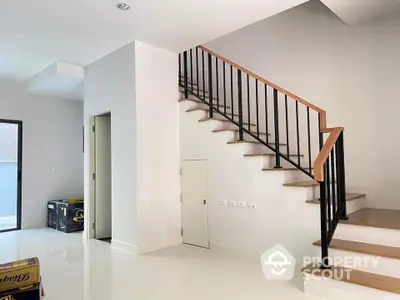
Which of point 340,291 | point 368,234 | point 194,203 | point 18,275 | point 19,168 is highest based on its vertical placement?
point 19,168

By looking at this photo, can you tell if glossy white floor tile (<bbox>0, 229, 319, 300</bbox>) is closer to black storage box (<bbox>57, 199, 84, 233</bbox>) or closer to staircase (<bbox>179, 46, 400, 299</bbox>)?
staircase (<bbox>179, 46, 400, 299</bbox>)

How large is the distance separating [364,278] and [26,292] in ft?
9.49

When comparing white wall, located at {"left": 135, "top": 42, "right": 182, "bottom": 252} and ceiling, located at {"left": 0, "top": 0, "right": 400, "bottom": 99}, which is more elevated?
ceiling, located at {"left": 0, "top": 0, "right": 400, "bottom": 99}

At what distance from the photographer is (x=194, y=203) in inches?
193

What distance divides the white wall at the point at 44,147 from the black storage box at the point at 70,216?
0.80 m

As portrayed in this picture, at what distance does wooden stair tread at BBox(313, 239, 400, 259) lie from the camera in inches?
112

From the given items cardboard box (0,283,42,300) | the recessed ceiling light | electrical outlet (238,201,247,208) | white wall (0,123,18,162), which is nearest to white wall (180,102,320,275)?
electrical outlet (238,201,247,208)

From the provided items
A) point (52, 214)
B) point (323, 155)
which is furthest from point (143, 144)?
point (52, 214)

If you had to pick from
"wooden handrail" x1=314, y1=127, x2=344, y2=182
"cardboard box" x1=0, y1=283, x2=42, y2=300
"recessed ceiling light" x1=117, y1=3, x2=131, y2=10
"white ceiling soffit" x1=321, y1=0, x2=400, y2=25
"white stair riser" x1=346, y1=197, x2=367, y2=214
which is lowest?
"cardboard box" x1=0, y1=283, x2=42, y2=300

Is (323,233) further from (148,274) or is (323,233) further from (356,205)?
(148,274)

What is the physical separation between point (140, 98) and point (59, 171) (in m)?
3.66

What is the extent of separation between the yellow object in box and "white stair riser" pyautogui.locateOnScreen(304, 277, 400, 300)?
8.04 feet

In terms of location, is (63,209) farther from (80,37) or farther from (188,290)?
(188,290)

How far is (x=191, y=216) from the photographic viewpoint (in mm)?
4945
